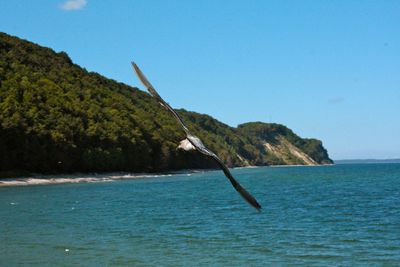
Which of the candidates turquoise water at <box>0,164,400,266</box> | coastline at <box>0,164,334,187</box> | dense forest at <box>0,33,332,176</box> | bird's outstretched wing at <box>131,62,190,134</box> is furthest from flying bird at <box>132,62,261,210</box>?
coastline at <box>0,164,334,187</box>

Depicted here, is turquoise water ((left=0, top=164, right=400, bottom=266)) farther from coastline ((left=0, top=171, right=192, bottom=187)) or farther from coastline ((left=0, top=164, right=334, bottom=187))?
coastline ((left=0, top=164, right=334, bottom=187))

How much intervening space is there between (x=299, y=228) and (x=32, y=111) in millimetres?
58784

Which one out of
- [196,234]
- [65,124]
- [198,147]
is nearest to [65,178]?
[65,124]

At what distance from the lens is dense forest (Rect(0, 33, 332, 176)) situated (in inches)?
2985

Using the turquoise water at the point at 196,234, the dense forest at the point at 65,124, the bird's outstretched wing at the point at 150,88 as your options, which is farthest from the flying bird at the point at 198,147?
the dense forest at the point at 65,124

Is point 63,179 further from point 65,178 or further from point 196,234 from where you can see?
point 196,234

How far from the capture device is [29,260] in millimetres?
19375


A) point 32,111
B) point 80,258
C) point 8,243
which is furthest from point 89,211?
point 32,111

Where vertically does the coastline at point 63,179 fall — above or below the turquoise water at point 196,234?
above

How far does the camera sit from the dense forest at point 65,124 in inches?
2985

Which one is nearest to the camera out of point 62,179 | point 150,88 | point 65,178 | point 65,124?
point 150,88

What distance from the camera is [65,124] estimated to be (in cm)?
8450

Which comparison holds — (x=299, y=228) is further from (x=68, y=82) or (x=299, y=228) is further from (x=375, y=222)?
(x=68, y=82)

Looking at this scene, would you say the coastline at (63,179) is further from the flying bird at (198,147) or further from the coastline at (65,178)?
the flying bird at (198,147)
